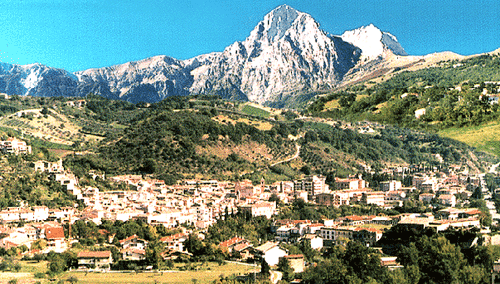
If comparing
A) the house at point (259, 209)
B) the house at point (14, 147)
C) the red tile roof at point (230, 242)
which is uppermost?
the house at point (14, 147)

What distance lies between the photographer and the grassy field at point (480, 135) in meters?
5.50

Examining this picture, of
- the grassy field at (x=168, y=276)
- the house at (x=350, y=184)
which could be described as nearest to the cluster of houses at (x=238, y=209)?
the house at (x=350, y=184)

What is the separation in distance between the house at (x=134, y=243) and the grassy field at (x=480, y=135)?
1296 inches

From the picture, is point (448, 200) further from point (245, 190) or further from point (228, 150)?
point (228, 150)

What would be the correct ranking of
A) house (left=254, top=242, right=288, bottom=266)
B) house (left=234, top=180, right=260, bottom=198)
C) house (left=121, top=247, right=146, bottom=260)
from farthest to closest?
1. house (left=234, top=180, right=260, bottom=198)
2. house (left=121, top=247, right=146, bottom=260)
3. house (left=254, top=242, right=288, bottom=266)

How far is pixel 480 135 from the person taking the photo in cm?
570

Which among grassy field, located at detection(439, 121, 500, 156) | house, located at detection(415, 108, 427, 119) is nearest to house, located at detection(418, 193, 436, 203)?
grassy field, located at detection(439, 121, 500, 156)

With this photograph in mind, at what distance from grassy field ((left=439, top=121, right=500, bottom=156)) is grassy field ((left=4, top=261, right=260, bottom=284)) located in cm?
2304

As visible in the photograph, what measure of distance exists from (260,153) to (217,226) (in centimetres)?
2892

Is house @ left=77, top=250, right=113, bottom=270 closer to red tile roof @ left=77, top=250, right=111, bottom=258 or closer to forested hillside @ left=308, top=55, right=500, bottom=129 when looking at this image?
red tile roof @ left=77, top=250, right=111, bottom=258

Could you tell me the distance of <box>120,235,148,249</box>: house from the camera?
1467 inches

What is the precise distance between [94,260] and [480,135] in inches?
1165

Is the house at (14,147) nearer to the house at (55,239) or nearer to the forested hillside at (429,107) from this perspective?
the house at (55,239)

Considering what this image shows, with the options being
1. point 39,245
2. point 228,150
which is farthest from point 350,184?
point 39,245
